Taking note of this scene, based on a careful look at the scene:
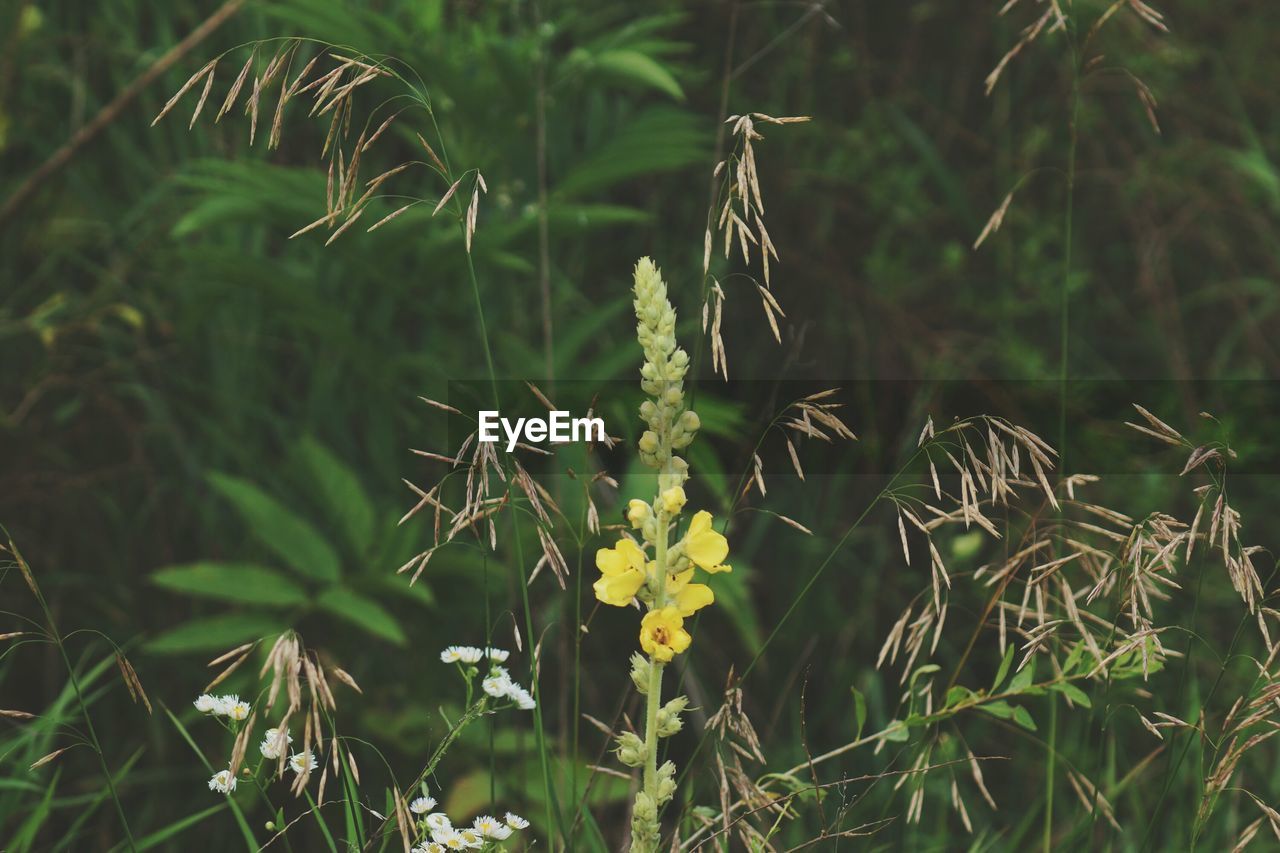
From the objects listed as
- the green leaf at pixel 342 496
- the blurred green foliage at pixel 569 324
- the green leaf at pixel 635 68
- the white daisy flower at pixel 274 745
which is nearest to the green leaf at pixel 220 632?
the blurred green foliage at pixel 569 324

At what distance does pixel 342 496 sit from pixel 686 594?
3.38ft

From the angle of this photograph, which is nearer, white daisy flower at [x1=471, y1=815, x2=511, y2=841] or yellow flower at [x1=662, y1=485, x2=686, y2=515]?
yellow flower at [x1=662, y1=485, x2=686, y2=515]

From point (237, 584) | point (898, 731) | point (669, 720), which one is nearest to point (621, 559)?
point (669, 720)

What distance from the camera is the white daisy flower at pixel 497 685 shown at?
1128 millimetres

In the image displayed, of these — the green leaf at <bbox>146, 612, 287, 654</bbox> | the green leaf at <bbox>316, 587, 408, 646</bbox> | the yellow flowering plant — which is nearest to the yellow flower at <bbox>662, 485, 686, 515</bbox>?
the yellow flowering plant

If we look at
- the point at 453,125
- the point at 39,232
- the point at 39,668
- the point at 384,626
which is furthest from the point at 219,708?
the point at 39,232

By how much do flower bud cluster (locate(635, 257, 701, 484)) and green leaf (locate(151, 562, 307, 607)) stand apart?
1.00m

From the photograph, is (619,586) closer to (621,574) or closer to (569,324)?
(621,574)

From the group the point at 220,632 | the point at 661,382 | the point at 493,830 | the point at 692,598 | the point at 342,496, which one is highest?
the point at 661,382

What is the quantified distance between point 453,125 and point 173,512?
0.88 meters

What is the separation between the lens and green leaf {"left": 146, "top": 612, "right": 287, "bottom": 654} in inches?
70.0

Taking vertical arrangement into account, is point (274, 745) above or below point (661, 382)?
below

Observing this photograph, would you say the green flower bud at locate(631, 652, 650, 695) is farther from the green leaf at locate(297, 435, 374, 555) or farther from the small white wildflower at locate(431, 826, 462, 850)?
the green leaf at locate(297, 435, 374, 555)

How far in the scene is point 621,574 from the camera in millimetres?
974
